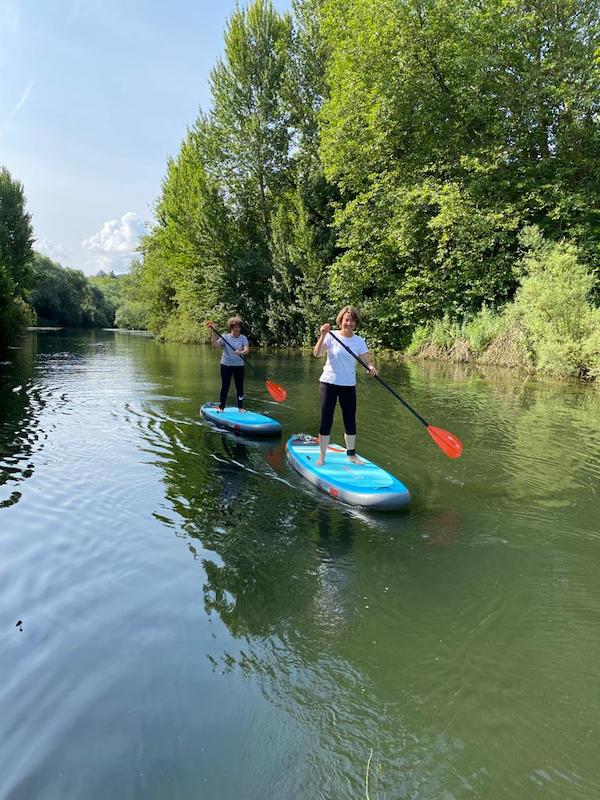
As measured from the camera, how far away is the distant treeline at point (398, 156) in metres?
18.0

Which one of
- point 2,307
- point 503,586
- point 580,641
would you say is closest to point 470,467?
point 503,586

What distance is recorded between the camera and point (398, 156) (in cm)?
2242

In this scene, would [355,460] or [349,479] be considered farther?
[355,460]

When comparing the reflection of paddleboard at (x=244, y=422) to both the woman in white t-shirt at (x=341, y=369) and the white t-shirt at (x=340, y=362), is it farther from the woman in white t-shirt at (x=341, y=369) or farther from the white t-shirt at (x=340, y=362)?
the white t-shirt at (x=340, y=362)

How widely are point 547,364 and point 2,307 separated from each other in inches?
985

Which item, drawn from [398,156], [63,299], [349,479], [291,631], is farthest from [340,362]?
[63,299]

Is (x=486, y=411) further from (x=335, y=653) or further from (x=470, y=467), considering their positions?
(x=335, y=653)

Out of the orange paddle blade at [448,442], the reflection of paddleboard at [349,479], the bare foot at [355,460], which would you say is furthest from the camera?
the orange paddle blade at [448,442]

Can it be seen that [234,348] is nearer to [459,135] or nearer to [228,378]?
[228,378]

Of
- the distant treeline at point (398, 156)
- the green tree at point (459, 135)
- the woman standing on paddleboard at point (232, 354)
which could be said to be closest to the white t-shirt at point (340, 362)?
Result: the woman standing on paddleboard at point (232, 354)

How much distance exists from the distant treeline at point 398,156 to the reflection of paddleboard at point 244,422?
474 inches

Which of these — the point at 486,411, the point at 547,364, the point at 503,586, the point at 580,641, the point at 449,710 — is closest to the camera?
the point at 449,710

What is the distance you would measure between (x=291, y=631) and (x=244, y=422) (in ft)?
19.0

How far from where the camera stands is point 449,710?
9.37ft
